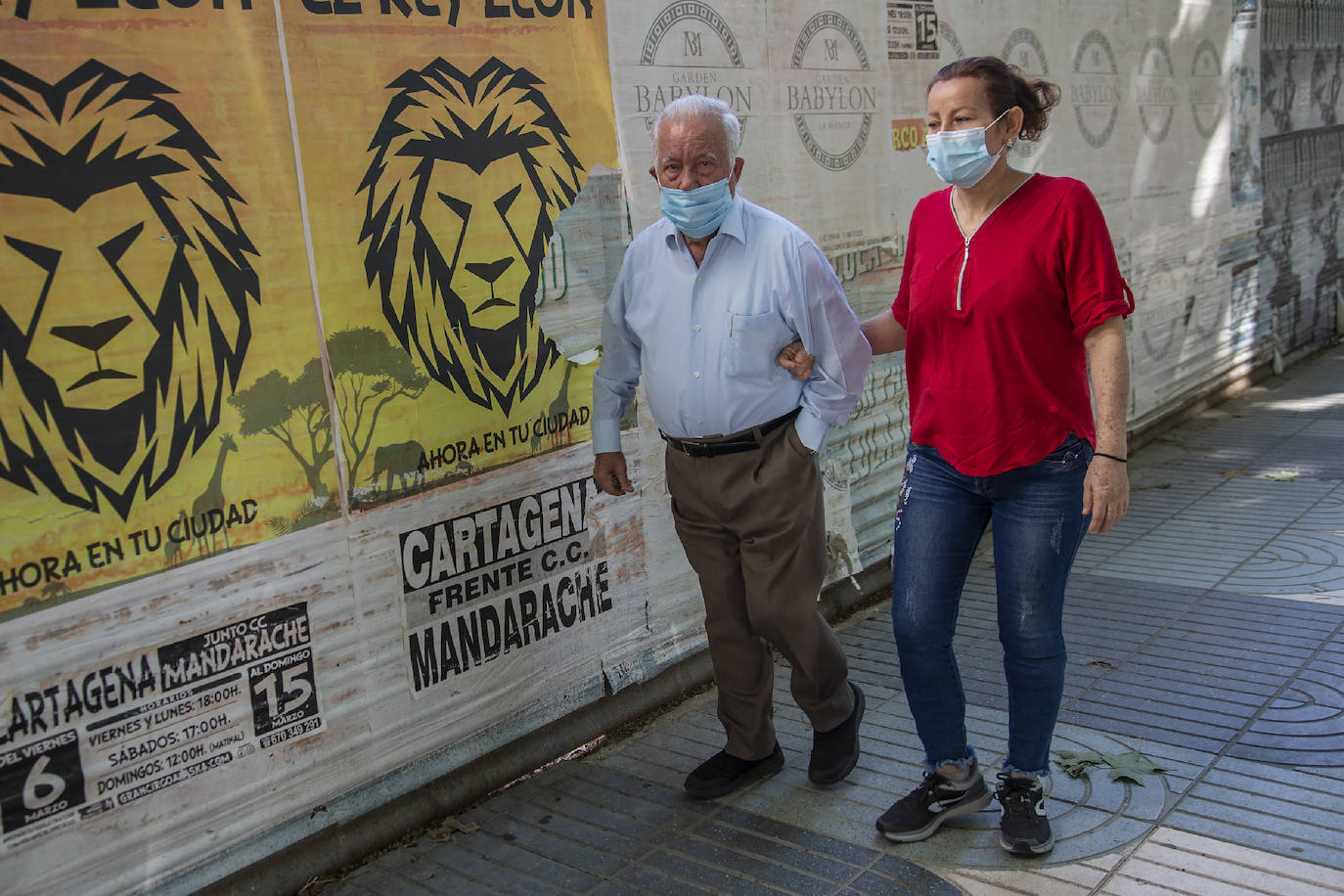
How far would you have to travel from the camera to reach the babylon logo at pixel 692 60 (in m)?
4.30

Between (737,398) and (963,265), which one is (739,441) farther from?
(963,265)

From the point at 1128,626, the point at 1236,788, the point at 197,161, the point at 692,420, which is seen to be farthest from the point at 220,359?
the point at 1128,626

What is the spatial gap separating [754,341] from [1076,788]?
164 centimetres

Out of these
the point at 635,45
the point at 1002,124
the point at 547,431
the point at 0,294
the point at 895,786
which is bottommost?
the point at 895,786

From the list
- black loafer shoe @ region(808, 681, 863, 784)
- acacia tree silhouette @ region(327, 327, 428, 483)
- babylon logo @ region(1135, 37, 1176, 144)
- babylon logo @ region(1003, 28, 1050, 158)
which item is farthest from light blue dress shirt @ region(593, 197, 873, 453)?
babylon logo @ region(1135, 37, 1176, 144)

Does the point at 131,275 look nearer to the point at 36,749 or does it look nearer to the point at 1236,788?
the point at 36,749

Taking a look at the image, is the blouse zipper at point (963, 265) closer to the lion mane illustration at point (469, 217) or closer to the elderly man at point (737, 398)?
the elderly man at point (737, 398)

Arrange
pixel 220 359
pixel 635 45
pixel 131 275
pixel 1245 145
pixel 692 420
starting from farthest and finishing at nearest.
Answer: pixel 1245 145 → pixel 635 45 → pixel 692 420 → pixel 220 359 → pixel 131 275

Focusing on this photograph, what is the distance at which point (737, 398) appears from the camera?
136 inches

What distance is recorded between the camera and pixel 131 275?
2.92m

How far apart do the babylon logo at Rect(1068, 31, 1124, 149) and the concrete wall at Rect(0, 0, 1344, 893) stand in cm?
242

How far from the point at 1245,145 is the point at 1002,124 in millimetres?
7068

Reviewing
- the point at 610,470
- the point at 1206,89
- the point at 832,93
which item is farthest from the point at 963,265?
the point at 1206,89

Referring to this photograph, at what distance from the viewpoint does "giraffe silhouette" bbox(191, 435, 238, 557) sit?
3098mm
